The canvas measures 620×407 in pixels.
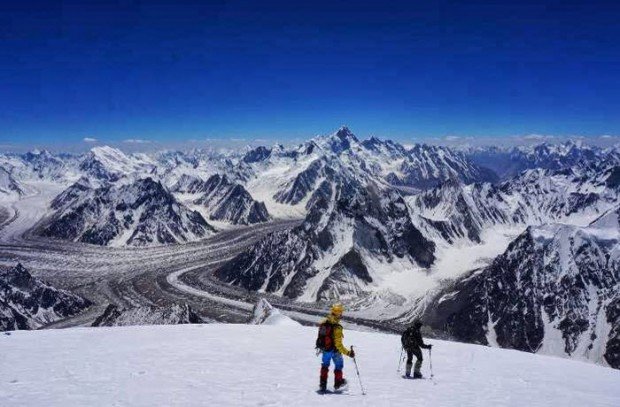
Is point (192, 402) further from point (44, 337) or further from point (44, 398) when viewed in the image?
point (44, 337)

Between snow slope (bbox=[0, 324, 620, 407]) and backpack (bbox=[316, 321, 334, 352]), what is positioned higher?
backpack (bbox=[316, 321, 334, 352])

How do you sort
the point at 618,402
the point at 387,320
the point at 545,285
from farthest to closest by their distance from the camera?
1. the point at 387,320
2. the point at 545,285
3. the point at 618,402

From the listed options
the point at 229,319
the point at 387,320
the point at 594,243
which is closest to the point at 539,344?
the point at 594,243

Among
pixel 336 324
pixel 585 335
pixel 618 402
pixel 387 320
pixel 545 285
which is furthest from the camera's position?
pixel 387 320

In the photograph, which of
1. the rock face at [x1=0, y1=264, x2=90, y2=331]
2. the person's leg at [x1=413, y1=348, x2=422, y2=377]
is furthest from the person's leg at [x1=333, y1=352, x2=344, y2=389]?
the rock face at [x1=0, y1=264, x2=90, y2=331]

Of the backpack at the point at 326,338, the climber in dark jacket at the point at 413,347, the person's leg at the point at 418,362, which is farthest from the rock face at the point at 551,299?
the backpack at the point at 326,338

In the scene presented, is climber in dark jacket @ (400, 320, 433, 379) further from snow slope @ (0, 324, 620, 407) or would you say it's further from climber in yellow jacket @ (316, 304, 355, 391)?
climber in yellow jacket @ (316, 304, 355, 391)
